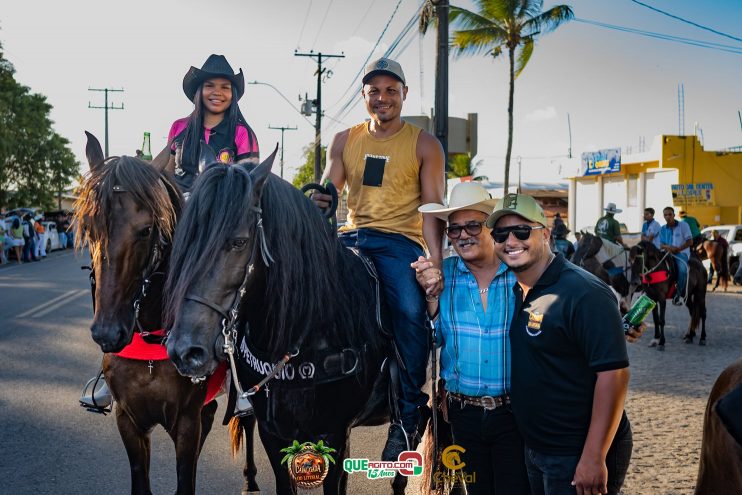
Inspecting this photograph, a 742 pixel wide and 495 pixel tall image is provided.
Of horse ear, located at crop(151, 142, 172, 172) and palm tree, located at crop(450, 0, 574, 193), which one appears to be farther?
palm tree, located at crop(450, 0, 574, 193)

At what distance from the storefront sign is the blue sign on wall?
4762mm

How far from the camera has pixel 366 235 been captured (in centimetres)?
380

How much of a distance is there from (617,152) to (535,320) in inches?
1334

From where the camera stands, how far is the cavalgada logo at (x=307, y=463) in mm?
3121

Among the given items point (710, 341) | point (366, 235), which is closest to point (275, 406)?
point (366, 235)

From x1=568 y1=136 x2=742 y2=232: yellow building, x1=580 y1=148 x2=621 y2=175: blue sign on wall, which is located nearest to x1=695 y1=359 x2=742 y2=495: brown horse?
x1=568 y1=136 x2=742 y2=232: yellow building

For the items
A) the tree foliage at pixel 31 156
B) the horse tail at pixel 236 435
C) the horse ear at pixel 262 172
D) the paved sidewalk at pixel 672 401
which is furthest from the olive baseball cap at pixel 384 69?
the tree foliage at pixel 31 156

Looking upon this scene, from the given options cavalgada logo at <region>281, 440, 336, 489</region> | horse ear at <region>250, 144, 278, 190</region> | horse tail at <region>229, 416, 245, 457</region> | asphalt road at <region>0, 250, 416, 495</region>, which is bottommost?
asphalt road at <region>0, 250, 416, 495</region>

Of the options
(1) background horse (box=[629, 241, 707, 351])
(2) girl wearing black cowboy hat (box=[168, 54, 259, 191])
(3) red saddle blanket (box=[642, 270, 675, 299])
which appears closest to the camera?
(2) girl wearing black cowboy hat (box=[168, 54, 259, 191])

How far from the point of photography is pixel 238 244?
2.71 meters

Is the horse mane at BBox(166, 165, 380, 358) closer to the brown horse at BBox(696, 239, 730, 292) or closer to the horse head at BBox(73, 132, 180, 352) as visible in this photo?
the horse head at BBox(73, 132, 180, 352)

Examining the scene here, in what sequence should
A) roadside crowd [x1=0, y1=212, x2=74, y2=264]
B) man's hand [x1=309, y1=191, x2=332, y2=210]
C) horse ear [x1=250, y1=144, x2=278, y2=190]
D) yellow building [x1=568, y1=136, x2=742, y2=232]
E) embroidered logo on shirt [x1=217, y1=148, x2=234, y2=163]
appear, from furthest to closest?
1. yellow building [x1=568, y1=136, x2=742, y2=232]
2. roadside crowd [x1=0, y1=212, x2=74, y2=264]
3. embroidered logo on shirt [x1=217, y1=148, x2=234, y2=163]
4. man's hand [x1=309, y1=191, x2=332, y2=210]
5. horse ear [x1=250, y1=144, x2=278, y2=190]

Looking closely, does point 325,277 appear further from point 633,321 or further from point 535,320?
point 633,321

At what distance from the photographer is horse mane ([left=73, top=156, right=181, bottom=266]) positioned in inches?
129
